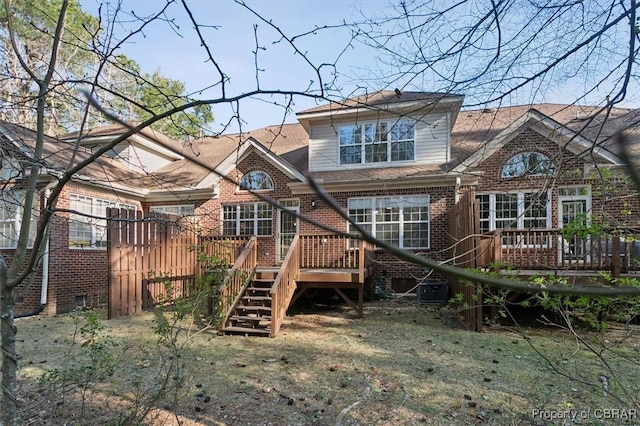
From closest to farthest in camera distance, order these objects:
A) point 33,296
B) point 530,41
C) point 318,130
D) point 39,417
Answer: point 530,41 < point 39,417 < point 33,296 < point 318,130

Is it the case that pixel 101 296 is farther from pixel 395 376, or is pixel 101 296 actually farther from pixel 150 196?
pixel 395 376

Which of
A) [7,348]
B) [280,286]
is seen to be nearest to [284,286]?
[280,286]

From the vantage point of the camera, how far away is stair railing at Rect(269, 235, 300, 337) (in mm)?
7129

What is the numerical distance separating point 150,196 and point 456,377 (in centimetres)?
1187

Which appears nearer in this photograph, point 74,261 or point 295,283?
point 295,283

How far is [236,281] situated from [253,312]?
2.46ft

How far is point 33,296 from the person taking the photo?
9789mm

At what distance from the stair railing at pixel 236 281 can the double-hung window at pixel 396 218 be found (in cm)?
363

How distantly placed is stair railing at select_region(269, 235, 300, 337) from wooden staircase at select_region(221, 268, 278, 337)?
0.21 m

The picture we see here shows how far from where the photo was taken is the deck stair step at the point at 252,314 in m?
7.21

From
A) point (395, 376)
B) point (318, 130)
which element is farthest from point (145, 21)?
point (318, 130)

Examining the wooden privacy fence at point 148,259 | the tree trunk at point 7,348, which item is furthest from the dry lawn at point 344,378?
the wooden privacy fence at point 148,259

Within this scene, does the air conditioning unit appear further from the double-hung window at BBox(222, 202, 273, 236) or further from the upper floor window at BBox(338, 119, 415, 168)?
the double-hung window at BBox(222, 202, 273, 236)

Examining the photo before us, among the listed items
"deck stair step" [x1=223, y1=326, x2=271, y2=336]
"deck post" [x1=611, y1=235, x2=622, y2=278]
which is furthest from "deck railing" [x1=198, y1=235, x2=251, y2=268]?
"deck post" [x1=611, y1=235, x2=622, y2=278]
